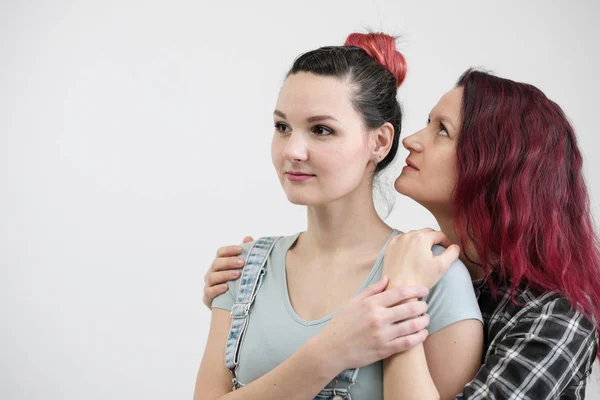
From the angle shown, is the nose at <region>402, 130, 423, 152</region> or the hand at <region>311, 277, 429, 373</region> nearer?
→ the hand at <region>311, 277, 429, 373</region>

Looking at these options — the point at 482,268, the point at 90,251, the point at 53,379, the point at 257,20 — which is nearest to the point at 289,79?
the point at 482,268

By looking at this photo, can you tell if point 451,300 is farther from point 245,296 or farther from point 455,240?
point 245,296

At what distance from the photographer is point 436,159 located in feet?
6.46

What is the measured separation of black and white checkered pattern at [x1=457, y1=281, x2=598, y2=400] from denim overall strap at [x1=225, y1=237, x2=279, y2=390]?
1.82ft

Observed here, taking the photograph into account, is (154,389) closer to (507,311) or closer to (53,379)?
(53,379)

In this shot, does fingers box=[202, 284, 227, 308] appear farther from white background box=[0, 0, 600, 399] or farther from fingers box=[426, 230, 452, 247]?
white background box=[0, 0, 600, 399]

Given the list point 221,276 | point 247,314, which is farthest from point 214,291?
point 247,314

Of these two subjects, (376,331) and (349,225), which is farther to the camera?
(349,225)

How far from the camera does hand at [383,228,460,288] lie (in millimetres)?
1697

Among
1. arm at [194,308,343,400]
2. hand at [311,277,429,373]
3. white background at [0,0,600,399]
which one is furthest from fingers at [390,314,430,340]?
white background at [0,0,600,399]

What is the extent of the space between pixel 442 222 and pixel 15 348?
2272 millimetres

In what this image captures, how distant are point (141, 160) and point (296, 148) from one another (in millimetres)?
1829

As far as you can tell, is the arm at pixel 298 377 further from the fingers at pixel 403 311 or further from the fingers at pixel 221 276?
the fingers at pixel 221 276

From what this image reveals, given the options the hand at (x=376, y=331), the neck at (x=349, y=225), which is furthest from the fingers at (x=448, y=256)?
the neck at (x=349, y=225)
